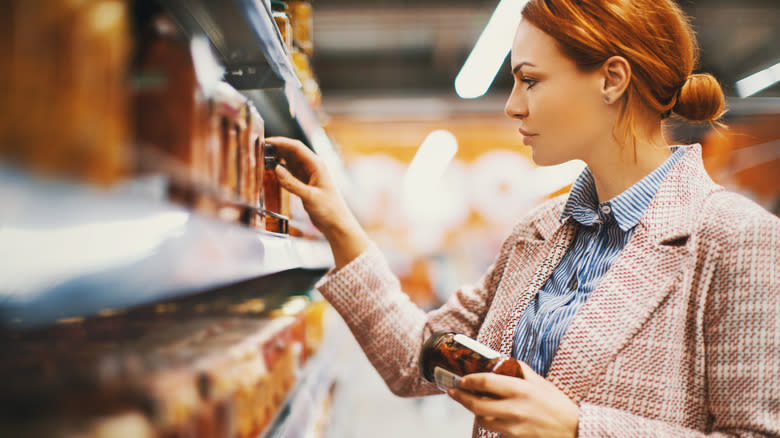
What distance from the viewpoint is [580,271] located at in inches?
45.0

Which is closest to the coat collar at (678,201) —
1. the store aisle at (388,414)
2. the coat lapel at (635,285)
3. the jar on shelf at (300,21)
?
the coat lapel at (635,285)

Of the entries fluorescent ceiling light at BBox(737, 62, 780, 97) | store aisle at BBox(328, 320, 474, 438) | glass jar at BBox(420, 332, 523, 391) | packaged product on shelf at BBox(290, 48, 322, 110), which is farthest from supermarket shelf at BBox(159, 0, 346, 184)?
fluorescent ceiling light at BBox(737, 62, 780, 97)

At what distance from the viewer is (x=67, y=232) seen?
0.64 m

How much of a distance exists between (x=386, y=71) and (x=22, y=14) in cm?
588

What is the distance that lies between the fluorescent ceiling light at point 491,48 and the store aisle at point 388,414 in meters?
2.39

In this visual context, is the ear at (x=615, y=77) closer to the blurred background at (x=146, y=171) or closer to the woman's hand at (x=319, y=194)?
the blurred background at (x=146, y=171)

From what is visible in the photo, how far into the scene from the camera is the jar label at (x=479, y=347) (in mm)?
942

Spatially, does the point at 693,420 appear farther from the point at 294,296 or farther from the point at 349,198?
the point at 349,198

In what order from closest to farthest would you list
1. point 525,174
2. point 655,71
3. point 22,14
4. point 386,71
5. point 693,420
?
Result: point 22,14 < point 693,420 < point 655,71 < point 386,71 < point 525,174

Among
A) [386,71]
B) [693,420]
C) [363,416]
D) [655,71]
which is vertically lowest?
[363,416]

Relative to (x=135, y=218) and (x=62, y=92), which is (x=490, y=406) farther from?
(x=62, y=92)

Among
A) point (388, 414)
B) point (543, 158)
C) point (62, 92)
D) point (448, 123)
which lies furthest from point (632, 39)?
point (448, 123)

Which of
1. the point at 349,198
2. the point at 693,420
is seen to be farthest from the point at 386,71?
the point at 693,420

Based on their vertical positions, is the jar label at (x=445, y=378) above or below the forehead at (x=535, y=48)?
below
